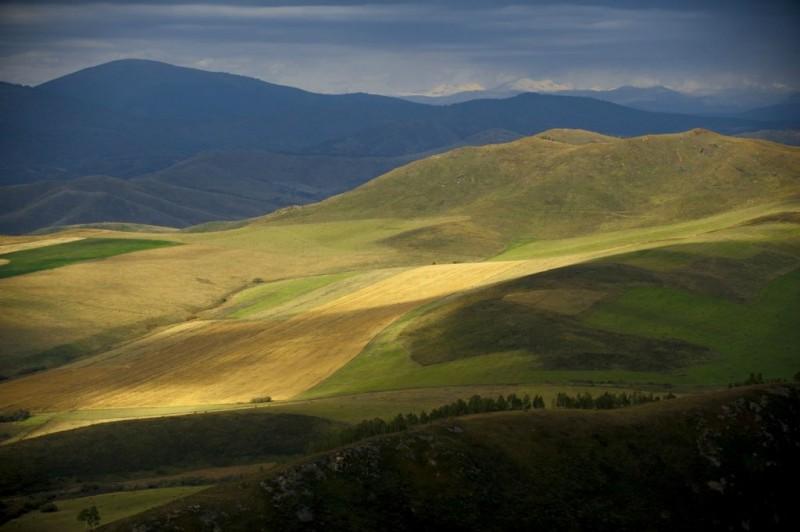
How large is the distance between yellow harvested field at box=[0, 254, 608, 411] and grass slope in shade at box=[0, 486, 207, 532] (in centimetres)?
3198

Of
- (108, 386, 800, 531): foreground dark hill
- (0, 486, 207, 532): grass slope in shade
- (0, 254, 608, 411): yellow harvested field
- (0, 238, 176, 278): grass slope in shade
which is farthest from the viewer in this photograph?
(0, 238, 176, 278): grass slope in shade

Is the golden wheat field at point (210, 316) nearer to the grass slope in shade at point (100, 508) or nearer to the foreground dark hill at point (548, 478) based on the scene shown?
the grass slope in shade at point (100, 508)

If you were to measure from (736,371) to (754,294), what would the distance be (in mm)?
24483

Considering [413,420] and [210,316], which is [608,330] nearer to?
[413,420]

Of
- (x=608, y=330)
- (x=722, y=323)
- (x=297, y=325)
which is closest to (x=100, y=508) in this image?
(x=608, y=330)

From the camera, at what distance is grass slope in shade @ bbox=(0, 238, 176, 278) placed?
16262cm

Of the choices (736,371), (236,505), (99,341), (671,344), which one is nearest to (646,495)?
(236,505)

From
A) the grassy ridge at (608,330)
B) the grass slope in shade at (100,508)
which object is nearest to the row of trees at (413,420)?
the grass slope in shade at (100,508)

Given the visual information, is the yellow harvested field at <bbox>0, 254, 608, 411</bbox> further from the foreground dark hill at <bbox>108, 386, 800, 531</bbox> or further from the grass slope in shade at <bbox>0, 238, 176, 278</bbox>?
the grass slope in shade at <bbox>0, 238, 176, 278</bbox>

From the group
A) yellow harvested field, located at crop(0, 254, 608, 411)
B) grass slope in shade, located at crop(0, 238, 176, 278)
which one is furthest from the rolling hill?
grass slope in shade, located at crop(0, 238, 176, 278)

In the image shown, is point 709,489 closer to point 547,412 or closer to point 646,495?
point 646,495

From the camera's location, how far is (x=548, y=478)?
43281mm

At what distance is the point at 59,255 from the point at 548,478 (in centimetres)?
15433

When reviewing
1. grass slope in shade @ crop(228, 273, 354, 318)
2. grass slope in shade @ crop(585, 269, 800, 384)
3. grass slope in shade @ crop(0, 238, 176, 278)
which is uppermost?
grass slope in shade @ crop(0, 238, 176, 278)
